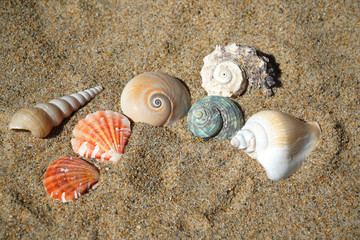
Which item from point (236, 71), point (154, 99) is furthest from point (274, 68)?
point (154, 99)

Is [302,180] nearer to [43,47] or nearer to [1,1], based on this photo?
[43,47]

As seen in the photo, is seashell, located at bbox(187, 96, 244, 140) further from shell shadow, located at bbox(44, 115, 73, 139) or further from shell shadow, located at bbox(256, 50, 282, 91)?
shell shadow, located at bbox(44, 115, 73, 139)

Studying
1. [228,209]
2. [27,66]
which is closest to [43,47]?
[27,66]

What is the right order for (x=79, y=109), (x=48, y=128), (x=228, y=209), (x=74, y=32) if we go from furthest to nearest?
(x=74, y=32) → (x=79, y=109) → (x=48, y=128) → (x=228, y=209)

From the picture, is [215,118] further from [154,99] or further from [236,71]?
[154,99]

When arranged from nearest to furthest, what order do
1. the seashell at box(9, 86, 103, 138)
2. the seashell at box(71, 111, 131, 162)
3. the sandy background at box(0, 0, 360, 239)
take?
the sandy background at box(0, 0, 360, 239)
the seashell at box(9, 86, 103, 138)
the seashell at box(71, 111, 131, 162)

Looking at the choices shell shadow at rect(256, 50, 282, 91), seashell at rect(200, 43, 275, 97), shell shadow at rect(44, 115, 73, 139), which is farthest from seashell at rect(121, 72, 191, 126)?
shell shadow at rect(256, 50, 282, 91)

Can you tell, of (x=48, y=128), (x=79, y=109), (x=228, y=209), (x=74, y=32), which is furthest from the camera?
(x=74, y=32)
